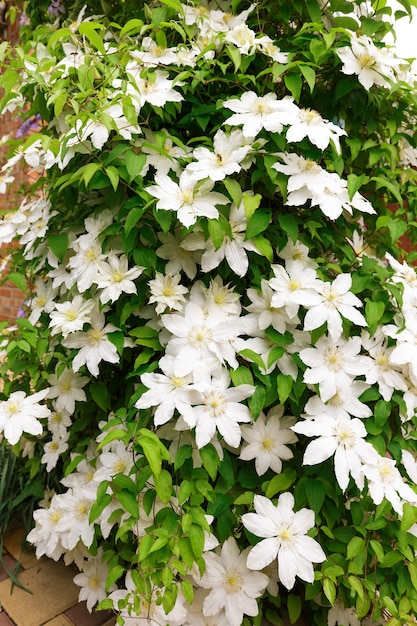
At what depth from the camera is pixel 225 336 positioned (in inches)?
38.1

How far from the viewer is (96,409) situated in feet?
4.22

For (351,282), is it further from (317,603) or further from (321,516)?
(317,603)

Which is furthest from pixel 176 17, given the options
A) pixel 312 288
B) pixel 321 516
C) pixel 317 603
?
pixel 317 603

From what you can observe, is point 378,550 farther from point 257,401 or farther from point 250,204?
point 250,204

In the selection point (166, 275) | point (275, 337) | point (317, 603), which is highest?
point (166, 275)

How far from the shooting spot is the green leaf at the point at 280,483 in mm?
994

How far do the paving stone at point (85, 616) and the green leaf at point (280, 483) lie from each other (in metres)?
0.63

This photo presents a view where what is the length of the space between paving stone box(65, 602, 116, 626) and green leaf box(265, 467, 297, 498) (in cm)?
63

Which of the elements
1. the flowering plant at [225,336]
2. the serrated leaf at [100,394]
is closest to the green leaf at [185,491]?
the flowering plant at [225,336]

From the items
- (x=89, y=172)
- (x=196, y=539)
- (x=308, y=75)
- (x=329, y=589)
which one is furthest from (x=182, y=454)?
(x=308, y=75)

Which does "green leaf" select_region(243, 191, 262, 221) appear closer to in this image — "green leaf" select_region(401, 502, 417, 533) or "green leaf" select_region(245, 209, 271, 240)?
"green leaf" select_region(245, 209, 271, 240)

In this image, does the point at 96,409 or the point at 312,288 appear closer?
the point at 312,288

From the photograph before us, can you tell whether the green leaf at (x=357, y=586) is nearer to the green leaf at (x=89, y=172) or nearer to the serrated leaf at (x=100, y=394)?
the serrated leaf at (x=100, y=394)

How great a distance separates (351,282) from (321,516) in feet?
1.88
